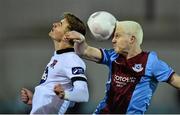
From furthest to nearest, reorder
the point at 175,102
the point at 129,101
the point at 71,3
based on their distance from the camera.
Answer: the point at 71,3, the point at 175,102, the point at 129,101

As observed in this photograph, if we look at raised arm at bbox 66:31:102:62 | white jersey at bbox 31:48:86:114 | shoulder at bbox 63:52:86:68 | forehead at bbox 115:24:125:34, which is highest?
forehead at bbox 115:24:125:34

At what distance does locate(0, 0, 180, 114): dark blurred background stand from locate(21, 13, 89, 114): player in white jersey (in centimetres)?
177

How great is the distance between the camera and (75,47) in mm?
2305

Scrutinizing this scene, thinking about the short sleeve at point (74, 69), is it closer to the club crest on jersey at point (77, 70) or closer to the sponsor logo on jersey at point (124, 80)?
the club crest on jersey at point (77, 70)

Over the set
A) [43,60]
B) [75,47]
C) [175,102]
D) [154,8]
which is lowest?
[175,102]

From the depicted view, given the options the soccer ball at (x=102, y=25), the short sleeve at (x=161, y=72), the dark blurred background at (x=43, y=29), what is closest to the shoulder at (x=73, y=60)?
the soccer ball at (x=102, y=25)

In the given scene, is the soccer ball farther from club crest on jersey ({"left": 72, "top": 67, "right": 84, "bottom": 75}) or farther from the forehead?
club crest on jersey ({"left": 72, "top": 67, "right": 84, "bottom": 75})

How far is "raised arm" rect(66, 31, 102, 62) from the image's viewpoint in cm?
225

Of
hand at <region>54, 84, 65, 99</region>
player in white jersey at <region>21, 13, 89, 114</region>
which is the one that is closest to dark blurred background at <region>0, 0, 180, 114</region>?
player in white jersey at <region>21, 13, 89, 114</region>

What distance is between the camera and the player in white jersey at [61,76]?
89.5 inches

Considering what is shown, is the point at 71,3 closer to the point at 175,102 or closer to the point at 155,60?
the point at 175,102

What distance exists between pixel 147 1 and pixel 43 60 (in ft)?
2.95

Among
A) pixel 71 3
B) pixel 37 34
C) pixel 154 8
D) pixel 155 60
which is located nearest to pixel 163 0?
pixel 154 8

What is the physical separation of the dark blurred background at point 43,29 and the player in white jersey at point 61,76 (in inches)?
69.6
